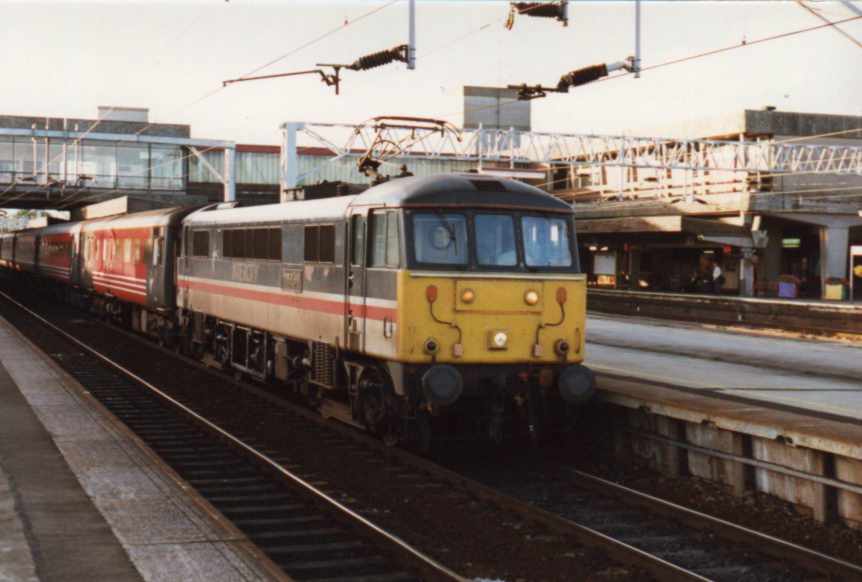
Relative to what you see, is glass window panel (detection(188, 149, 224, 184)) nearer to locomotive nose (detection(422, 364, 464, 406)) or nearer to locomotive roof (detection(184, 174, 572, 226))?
locomotive roof (detection(184, 174, 572, 226))

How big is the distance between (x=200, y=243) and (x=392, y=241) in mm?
9748

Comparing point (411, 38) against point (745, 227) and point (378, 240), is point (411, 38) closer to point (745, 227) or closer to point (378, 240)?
point (378, 240)

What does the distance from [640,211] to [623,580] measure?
4328 cm

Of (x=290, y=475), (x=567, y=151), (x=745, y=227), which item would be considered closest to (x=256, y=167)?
(x=567, y=151)

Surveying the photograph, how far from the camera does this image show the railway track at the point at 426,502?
905cm

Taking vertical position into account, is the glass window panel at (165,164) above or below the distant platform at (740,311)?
above

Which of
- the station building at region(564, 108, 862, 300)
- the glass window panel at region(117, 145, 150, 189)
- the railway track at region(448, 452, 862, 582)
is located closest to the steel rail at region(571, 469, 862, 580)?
the railway track at region(448, 452, 862, 582)

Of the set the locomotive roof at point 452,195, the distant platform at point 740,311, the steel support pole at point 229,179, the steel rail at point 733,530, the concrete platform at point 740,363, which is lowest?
the steel rail at point 733,530

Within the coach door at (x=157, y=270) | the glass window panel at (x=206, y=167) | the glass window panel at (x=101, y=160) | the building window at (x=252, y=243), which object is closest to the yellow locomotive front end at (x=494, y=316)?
the building window at (x=252, y=243)

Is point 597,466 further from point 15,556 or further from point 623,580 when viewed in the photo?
point 15,556

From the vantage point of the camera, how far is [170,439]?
15.0m

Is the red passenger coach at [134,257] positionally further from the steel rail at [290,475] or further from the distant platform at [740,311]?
the distant platform at [740,311]

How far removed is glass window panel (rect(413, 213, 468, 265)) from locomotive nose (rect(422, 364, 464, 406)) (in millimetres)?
1299

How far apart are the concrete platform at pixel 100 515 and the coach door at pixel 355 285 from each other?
9.61 ft
